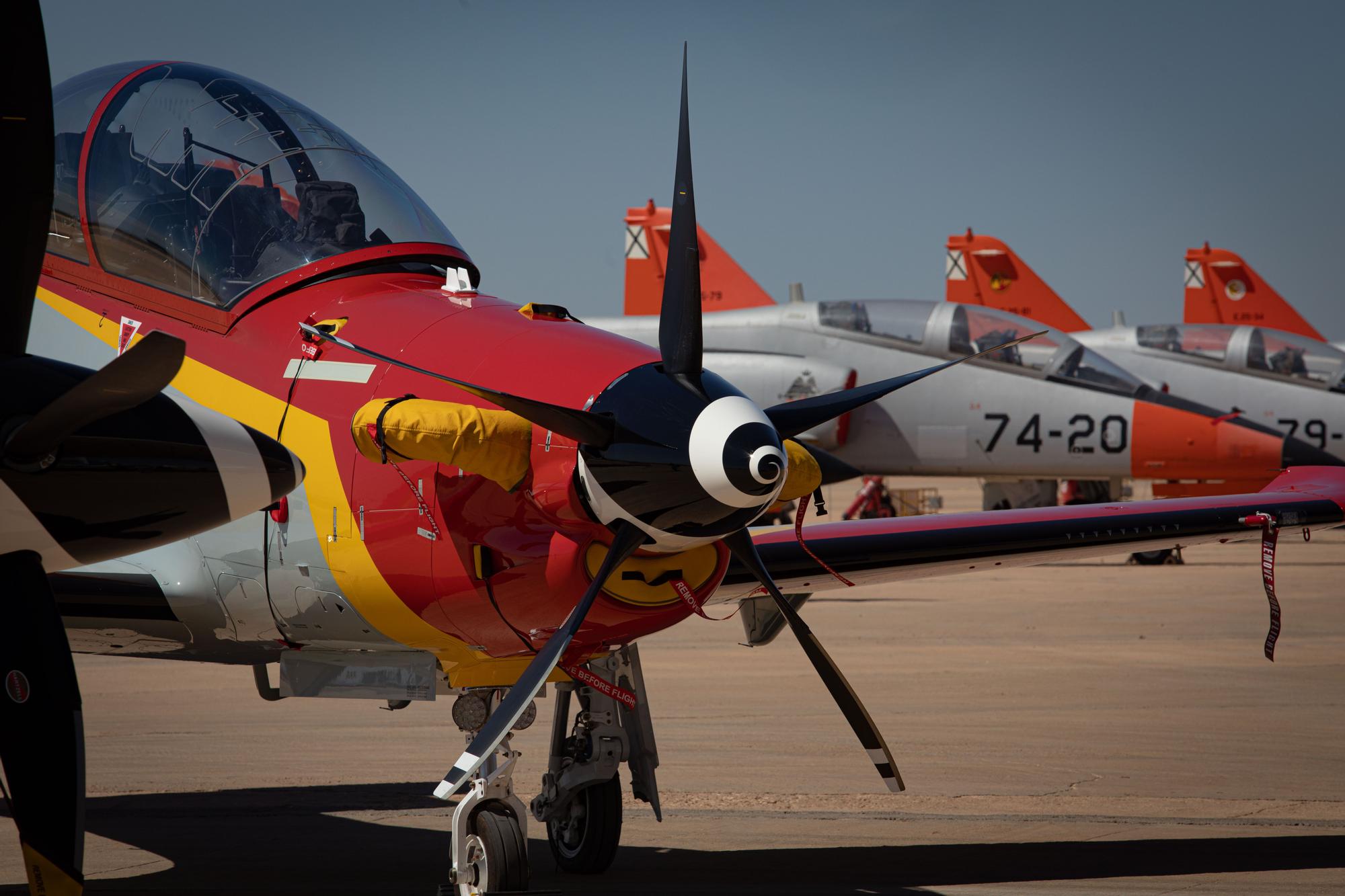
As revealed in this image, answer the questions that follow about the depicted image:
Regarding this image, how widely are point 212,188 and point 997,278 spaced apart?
29.8m

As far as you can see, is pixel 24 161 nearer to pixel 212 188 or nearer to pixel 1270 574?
pixel 212 188

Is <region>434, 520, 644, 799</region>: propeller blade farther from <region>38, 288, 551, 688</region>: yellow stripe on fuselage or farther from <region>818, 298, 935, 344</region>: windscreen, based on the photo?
<region>818, 298, 935, 344</region>: windscreen

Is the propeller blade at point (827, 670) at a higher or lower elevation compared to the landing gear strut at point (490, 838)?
higher

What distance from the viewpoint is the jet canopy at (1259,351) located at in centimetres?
2458

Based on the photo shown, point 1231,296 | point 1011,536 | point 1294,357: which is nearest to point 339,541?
point 1011,536

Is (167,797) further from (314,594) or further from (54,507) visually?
(54,507)

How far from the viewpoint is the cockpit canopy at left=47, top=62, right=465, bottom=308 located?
573 cm

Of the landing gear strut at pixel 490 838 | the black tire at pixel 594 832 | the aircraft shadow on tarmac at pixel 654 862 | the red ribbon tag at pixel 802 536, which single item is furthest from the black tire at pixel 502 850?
the red ribbon tag at pixel 802 536

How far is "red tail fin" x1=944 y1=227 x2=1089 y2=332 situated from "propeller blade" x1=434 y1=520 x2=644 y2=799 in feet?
99.4

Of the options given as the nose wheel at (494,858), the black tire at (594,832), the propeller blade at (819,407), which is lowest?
the black tire at (594,832)

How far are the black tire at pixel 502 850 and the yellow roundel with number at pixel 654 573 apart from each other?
102cm

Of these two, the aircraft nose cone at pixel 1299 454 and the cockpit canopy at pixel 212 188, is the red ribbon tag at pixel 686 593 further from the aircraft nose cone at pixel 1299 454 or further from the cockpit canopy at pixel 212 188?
the aircraft nose cone at pixel 1299 454

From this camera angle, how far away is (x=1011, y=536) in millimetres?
7023

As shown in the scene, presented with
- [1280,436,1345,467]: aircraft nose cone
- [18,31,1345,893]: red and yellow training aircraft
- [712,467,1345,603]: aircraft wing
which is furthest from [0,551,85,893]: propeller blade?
[1280,436,1345,467]: aircraft nose cone
